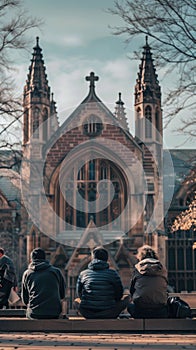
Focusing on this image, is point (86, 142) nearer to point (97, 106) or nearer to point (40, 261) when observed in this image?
point (97, 106)

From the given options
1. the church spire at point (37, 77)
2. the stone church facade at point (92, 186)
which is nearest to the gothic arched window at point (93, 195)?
the stone church facade at point (92, 186)

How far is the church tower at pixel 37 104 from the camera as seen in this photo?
2677cm

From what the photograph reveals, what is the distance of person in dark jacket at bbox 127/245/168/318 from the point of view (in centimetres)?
702

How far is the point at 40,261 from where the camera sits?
24.0ft

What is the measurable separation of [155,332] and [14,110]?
31.6ft

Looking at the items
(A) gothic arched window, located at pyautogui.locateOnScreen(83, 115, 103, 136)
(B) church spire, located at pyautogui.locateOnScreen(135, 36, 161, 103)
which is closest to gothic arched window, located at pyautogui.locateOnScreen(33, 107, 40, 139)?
(A) gothic arched window, located at pyautogui.locateOnScreen(83, 115, 103, 136)

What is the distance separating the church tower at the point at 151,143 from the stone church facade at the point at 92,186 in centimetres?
4

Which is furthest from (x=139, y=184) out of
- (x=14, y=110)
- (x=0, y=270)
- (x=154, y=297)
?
(x=154, y=297)

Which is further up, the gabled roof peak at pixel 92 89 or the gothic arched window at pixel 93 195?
the gabled roof peak at pixel 92 89

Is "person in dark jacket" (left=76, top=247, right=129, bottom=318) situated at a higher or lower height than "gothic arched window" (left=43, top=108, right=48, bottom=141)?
lower

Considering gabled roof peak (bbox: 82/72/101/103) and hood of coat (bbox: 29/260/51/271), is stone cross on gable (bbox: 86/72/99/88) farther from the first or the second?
hood of coat (bbox: 29/260/51/271)

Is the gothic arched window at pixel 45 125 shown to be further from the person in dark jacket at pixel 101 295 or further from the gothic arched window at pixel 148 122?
the person in dark jacket at pixel 101 295

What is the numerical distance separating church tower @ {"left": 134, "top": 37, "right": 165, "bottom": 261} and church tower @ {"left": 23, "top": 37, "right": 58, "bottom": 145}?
4080mm

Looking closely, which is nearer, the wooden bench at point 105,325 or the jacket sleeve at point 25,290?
the wooden bench at point 105,325
